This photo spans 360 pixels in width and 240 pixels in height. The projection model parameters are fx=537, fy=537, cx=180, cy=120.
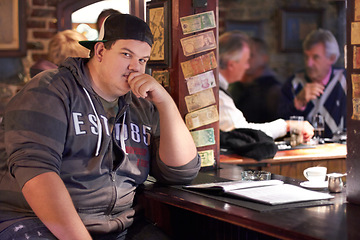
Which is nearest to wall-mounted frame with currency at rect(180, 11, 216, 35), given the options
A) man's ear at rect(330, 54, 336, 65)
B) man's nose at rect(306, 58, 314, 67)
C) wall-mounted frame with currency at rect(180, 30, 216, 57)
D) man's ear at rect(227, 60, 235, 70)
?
wall-mounted frame with currency at rect(180, 30, 216, 57)

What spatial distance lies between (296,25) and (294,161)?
3827 mm

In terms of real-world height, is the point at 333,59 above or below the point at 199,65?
above

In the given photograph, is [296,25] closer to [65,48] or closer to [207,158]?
[65,48]

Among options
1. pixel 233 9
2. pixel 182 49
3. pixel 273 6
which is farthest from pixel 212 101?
pixel 273 6

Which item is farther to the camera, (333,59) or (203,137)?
(333,59)

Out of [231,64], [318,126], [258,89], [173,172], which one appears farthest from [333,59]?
[173,172]

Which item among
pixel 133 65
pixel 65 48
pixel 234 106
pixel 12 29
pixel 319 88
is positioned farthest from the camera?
pixel 319 88

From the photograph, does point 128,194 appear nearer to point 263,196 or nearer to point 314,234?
point 263,196

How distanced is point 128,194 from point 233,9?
4.55m

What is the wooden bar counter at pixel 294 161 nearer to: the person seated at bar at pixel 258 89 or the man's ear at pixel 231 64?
the man's ear at pixel 231 64

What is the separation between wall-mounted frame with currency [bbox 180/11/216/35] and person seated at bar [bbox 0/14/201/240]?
49 cm

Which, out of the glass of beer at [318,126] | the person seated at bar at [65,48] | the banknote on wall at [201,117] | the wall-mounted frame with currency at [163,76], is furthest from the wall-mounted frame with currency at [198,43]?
the glass of beer at [318,126]

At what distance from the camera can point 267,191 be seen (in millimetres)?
2078

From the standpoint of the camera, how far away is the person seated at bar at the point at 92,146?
1.91 meters
